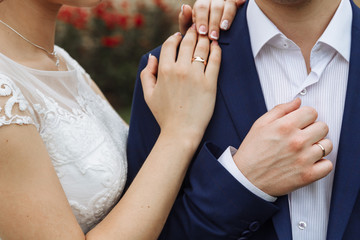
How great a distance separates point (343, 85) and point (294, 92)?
203 millimetres

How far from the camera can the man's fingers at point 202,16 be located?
85.0 inches

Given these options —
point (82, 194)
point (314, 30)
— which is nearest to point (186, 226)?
point (82, 194)

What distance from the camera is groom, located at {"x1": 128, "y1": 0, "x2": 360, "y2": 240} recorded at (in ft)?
6.01

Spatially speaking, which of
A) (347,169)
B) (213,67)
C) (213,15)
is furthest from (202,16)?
(347,169)

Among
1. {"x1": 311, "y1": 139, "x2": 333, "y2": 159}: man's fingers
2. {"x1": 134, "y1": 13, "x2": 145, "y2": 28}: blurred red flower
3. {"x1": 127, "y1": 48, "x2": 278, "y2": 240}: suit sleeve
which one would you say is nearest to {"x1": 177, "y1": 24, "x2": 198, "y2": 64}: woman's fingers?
{"x1": 127, "y1": 48, "x2": 278, "y2": 240}: suit sleeve

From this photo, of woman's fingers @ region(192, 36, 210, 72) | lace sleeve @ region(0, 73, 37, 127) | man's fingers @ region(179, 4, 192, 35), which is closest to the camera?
lace sleeve @ region(0, 73, 37, 127)

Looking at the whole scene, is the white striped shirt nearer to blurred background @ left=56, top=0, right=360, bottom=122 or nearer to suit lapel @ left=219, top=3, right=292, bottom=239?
suit lapel @ left=219, top=3, right=292, bottom=239

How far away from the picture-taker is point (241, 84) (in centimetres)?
204

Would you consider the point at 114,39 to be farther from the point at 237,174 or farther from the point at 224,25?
the point at 237,174

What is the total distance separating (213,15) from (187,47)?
200 millimetres

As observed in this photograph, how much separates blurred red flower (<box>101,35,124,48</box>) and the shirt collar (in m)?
4.51

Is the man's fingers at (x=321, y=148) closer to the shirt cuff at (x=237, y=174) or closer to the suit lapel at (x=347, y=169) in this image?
the suit lapel at (x=347, y=169)

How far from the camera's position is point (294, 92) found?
6.60ft

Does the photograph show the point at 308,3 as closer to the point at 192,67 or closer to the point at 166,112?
the point at 192,67
